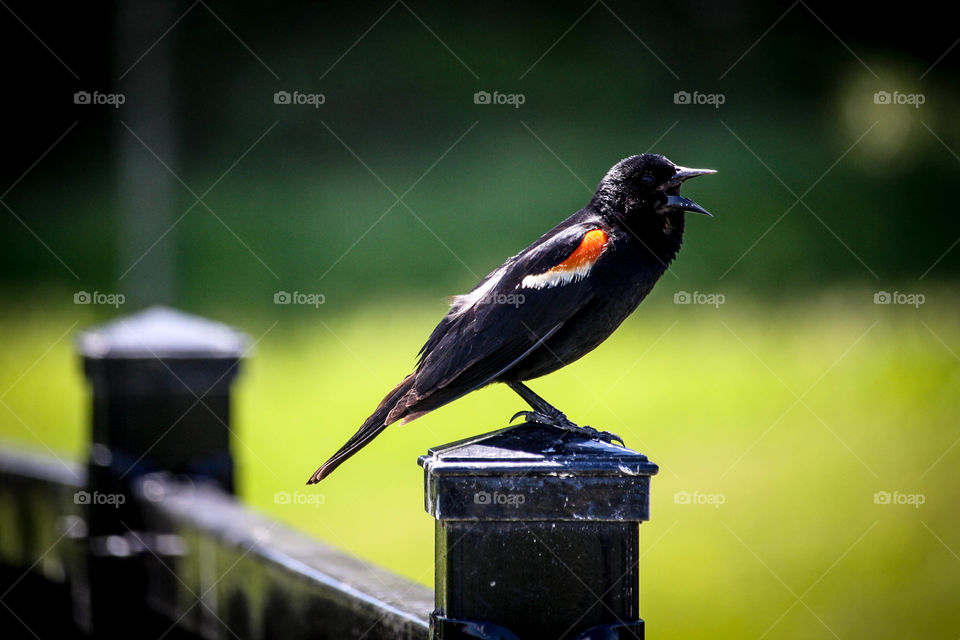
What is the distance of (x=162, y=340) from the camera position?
366cm

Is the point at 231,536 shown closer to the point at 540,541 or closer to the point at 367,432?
the point at 367,432

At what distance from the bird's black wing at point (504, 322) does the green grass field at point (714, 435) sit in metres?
1.62

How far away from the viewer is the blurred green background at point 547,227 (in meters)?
5.49

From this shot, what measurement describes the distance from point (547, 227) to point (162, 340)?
6.35 metres

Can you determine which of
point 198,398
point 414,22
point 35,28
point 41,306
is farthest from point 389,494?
point 35,28

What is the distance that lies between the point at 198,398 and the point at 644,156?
185cm

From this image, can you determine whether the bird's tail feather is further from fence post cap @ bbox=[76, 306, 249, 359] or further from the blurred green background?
the blurred green background

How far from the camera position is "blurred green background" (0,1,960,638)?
5.49 meters

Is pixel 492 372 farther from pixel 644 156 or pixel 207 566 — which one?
pixel 207 566

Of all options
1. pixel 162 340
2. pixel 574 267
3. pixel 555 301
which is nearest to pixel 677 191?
pixel 574 267

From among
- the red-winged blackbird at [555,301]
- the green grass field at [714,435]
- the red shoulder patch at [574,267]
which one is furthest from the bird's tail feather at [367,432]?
the green grass field at [714,435]

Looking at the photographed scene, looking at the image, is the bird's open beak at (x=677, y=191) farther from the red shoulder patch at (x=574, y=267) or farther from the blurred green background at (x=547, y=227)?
the blurred green background at (x=547, y=227)

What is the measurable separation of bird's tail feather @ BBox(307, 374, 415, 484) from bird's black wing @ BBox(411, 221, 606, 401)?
2.6 inches

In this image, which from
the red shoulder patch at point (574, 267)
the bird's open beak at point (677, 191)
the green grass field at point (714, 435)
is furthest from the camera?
the green grass field at point (714, 435)
